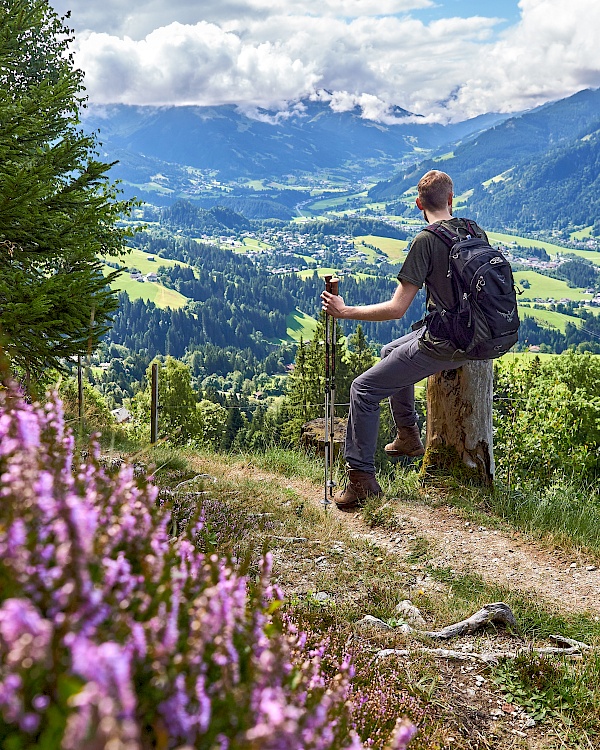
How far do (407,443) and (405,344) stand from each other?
5.12ft

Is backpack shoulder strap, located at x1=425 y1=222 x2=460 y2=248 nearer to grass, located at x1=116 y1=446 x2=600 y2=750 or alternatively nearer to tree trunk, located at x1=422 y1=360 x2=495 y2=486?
tree trunk, located at x1=422 y1=360 x2=495 y2=486

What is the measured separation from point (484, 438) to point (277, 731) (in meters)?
6.45

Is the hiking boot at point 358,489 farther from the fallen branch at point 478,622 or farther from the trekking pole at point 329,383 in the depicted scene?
the fallen branch at point 478,622

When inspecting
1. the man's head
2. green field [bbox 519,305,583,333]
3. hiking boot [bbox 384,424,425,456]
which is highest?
green field [bbox 519,305,583,333]

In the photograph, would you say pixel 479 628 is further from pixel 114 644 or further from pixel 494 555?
pixel 114 644

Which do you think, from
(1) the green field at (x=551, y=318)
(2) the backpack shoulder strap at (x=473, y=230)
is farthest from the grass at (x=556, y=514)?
(1) the green field at (x=551, y=318)

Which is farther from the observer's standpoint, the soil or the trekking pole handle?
the trekking pole handle

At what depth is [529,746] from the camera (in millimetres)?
3242

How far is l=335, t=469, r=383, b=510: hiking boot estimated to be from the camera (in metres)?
7.02

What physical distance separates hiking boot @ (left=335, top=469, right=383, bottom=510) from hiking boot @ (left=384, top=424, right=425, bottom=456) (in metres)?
0.75

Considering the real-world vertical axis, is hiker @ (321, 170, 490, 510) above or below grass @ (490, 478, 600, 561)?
above

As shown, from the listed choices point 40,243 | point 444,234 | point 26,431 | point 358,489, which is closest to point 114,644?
point 26,431

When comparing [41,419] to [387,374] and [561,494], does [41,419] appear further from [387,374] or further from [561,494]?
[561,494]

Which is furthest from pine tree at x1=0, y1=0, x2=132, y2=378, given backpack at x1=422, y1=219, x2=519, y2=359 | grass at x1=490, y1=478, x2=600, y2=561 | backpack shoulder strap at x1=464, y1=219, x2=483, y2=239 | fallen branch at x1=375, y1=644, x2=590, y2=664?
grass at x1=490, y1=478, x2=600, y2=561
